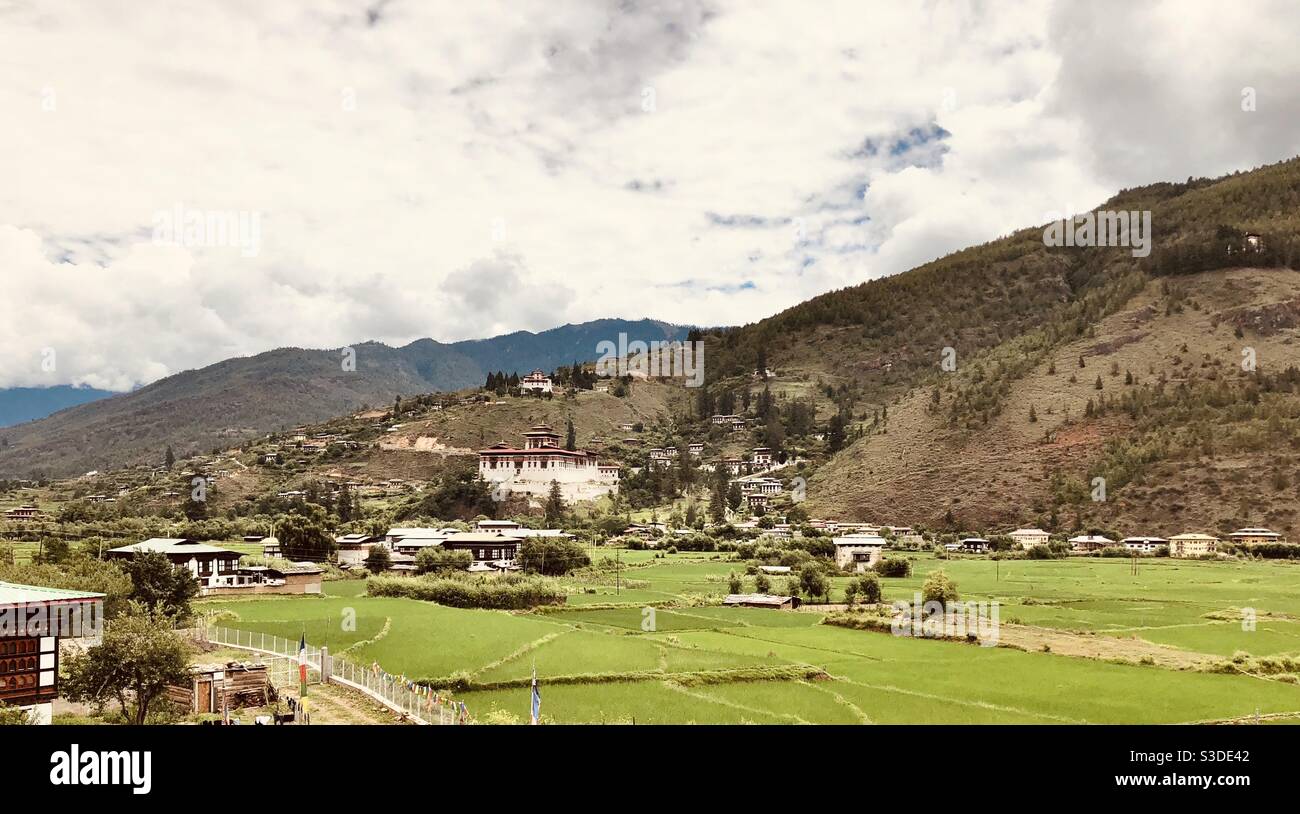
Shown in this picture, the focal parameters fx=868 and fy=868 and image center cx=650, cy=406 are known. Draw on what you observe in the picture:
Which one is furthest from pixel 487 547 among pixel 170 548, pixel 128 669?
pixel 128 669

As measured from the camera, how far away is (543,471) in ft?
330

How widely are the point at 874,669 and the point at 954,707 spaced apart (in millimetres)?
5197

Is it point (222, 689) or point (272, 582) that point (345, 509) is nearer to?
point (272, 582)

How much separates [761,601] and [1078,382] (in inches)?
3057

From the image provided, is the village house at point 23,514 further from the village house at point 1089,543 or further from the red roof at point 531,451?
the village house at point 1089,543

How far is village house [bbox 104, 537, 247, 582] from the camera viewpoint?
4638 centimetres

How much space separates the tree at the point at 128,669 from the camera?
68.1 ft

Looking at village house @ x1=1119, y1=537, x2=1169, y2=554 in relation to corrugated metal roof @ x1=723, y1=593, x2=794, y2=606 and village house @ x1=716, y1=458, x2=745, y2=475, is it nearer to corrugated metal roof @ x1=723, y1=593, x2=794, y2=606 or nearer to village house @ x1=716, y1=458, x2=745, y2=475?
corrugated metal roof @ x1=723, y1=593, x2=794, y2=606

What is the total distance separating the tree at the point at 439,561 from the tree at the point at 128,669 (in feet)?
106

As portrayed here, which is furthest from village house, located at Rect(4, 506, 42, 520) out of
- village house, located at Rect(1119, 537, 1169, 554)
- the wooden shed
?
village house, located at Rect(1119, 537, 1169, 554)

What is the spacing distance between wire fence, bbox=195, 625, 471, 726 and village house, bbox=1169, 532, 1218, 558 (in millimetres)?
65278

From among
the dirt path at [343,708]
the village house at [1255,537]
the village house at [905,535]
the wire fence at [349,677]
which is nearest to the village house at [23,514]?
the wire fence at [349,677]
